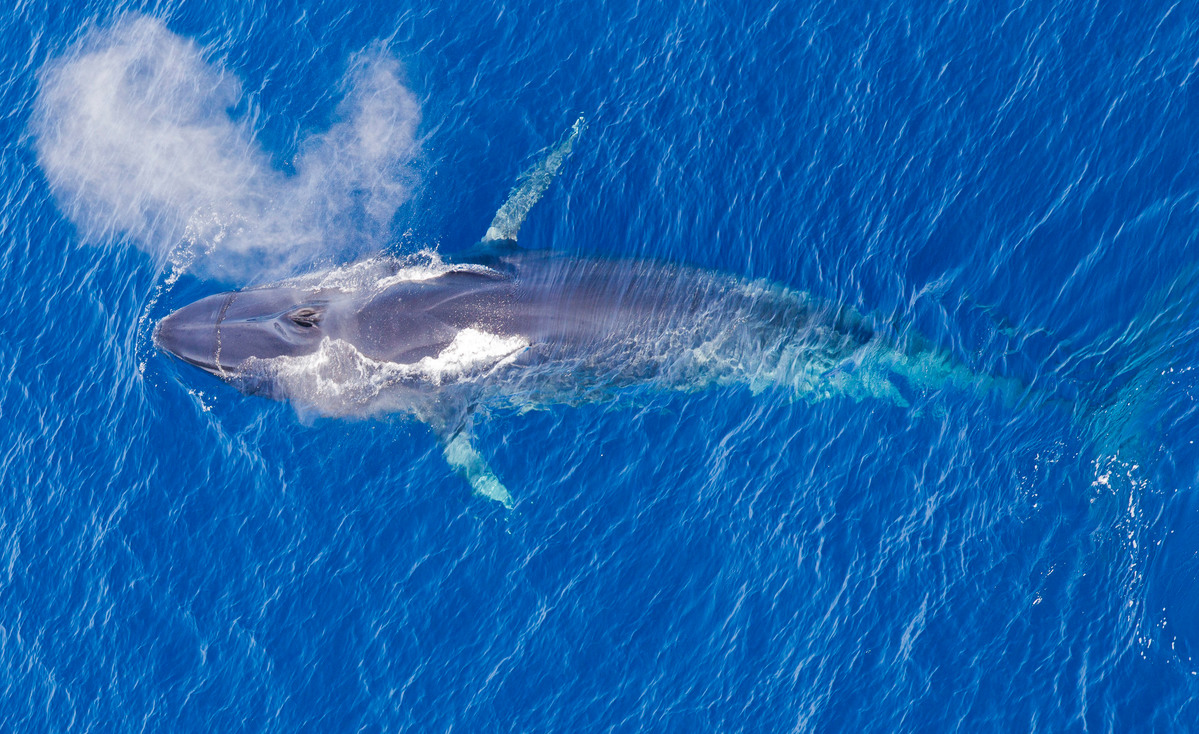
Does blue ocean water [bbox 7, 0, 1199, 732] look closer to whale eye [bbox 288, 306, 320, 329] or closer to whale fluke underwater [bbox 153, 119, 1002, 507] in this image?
whale fluke underwater [bbox 153, 119, 1002, 507]

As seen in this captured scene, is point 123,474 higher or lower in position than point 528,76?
lower

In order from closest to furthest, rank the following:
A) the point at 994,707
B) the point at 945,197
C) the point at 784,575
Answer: the point at 994,707 → the point at 784,575 → the point at 945,197

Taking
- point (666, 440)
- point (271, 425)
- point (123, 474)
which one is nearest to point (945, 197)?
point (666, 440)

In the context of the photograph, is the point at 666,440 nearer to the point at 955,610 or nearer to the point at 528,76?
the point at 955,610

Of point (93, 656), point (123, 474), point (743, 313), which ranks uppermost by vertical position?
point (743, 313)

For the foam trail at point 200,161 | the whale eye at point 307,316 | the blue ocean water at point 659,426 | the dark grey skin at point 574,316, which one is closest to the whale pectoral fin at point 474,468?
the blue ocean water at point 659,426
